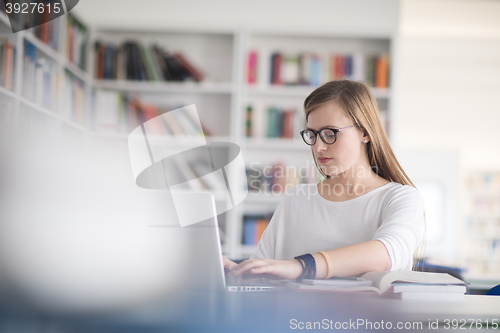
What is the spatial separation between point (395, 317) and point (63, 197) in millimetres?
492

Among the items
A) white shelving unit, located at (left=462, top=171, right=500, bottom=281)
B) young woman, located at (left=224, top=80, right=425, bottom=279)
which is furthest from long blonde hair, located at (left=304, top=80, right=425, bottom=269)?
white shelving unit, located at (left=462, top=171, right=500, bottom=281)

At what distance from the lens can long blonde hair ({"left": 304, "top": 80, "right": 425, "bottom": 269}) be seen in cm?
115

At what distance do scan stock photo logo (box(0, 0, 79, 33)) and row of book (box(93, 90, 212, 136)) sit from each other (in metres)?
0.62

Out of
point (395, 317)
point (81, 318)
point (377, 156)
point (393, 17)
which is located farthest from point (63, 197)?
point (393, 17)

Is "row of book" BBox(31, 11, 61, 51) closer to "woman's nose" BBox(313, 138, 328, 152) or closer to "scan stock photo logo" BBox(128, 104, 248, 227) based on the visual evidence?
"scan stock photo logo" BBox(128, 104, 248, 227)

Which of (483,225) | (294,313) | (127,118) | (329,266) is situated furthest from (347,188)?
(483,225)

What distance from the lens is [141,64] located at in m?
2.96

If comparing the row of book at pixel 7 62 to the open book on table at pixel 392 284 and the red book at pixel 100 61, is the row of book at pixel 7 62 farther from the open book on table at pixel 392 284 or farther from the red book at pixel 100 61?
the open book on table at pixel 392 284

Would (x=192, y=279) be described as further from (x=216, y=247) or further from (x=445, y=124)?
(x=445, y=124)

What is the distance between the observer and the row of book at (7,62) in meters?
1.96

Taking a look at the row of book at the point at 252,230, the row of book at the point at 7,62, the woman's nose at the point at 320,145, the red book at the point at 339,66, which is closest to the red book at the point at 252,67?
the red book at the point at 339,66

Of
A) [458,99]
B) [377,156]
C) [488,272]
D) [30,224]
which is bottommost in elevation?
[488,272]

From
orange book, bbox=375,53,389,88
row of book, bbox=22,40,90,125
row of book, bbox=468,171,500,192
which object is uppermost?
orange book, bbox=375,53,389,88

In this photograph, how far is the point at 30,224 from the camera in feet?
1.94
